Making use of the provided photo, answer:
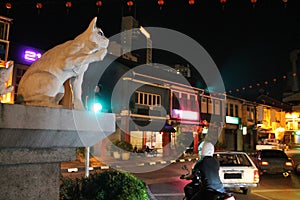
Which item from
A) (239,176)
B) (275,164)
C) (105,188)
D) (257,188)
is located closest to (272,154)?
(275,164)

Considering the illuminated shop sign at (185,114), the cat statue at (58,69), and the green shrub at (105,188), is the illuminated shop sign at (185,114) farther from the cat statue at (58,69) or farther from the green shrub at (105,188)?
the cat statue at (58,69)

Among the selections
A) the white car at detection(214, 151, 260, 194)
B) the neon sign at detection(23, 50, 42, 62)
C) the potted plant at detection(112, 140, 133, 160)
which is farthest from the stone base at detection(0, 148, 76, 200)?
the neon sign at detection(23, 50, 42, 62)

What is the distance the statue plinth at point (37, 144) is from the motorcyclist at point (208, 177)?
232cm

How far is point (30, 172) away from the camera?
353 cm

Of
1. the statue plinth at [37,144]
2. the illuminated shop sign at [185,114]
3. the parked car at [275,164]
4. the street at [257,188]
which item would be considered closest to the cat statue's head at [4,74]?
the statue plinth at [37,144]

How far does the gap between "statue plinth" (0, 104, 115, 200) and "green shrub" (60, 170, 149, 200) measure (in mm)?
1261

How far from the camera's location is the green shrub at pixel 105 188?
4848 millimetres

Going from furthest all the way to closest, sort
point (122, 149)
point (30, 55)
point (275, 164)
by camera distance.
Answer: point (122, 149) < point (30, 55) < point (275, 164)

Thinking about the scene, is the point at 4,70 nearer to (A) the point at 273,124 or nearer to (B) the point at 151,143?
(B) the point at 151,143

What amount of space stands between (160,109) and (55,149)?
86.3ft

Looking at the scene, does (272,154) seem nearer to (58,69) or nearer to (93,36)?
(93,36)

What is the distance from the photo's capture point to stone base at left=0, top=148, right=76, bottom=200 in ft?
10.9

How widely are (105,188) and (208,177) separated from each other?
188 cm

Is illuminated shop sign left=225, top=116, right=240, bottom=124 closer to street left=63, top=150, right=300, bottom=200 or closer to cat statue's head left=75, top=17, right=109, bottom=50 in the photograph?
street left=63, top=150, right=300, bottom=200
